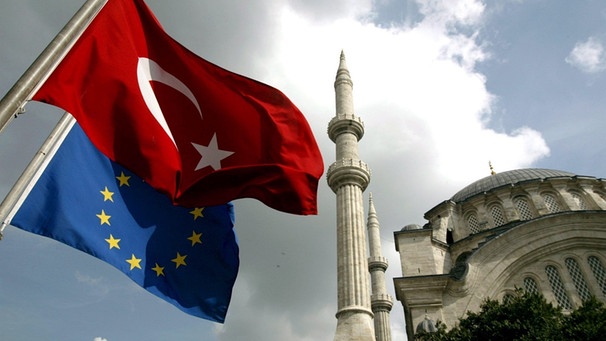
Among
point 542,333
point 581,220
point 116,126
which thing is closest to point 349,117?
point 542,333

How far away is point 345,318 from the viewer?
14875 millimetres

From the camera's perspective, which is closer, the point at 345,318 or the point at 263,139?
the point at 263,139

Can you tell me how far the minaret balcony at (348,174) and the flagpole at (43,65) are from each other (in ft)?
46.0

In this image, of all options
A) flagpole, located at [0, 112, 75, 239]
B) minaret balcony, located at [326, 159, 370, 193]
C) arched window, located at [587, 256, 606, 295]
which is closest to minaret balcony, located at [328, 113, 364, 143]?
minaret balcony, located at [326, 159, 370, 193]

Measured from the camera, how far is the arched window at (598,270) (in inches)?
819

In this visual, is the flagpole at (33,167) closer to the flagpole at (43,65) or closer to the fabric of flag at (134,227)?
the fabric of flag at (134,227)

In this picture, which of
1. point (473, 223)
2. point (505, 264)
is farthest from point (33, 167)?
Result: point (473, 223)

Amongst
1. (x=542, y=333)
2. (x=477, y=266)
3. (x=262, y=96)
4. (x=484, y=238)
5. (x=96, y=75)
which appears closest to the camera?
(x=96, y=75)

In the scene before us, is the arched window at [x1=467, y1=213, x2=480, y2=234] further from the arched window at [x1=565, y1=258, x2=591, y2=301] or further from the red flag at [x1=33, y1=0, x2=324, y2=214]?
the red flag at [x1=33, y1=0, x2=324, y2=214]

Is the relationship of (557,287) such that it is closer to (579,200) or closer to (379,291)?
(579,200)

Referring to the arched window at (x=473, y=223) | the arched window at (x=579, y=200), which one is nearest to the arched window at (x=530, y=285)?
the arched window at (x=473, y=223)

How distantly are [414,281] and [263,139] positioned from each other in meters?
16.3

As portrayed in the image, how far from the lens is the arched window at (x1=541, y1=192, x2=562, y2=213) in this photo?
2761cm

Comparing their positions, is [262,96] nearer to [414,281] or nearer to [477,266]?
[414,281]
